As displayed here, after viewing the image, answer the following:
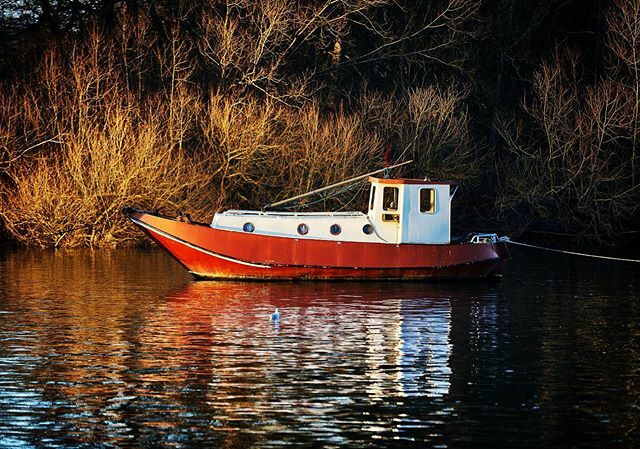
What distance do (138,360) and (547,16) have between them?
42.5 metres

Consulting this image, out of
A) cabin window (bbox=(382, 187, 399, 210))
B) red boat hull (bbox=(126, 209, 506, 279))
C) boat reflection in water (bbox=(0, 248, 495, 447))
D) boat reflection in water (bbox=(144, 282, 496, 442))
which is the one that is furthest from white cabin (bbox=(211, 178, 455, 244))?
boat reflection in water (bbox=(144, 282, 496, 442))

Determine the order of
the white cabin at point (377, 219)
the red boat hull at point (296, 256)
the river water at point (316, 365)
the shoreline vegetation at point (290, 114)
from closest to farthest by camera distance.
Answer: the river water at point (316, 365)
the red boat hull at point (296, 256)
the white cabin at point (377, 219)
the shoreline vegetation at point (290, 114)

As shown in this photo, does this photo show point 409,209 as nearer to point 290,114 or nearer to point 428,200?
point 428,200

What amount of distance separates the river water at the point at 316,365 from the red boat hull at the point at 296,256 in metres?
0.59

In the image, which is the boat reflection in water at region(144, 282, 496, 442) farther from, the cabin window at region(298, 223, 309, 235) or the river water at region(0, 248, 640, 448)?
the cabin window at region(298, 223, 309, 235)

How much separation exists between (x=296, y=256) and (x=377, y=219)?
7.35ft

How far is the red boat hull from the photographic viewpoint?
34000 mm

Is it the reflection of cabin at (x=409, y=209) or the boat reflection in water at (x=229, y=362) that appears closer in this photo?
the boat reflection in water at (x=229, y=362)

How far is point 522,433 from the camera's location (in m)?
16.1

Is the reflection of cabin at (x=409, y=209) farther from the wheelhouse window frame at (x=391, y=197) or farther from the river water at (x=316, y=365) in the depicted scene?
the river water at (x=316, y=365)

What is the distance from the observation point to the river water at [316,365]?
16.2 m

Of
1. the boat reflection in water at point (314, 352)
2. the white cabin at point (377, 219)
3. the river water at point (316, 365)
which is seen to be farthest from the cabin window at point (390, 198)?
the boat reflection in water at point (314, 352)

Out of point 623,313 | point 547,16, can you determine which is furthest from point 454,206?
point 623,313

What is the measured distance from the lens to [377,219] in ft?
113
